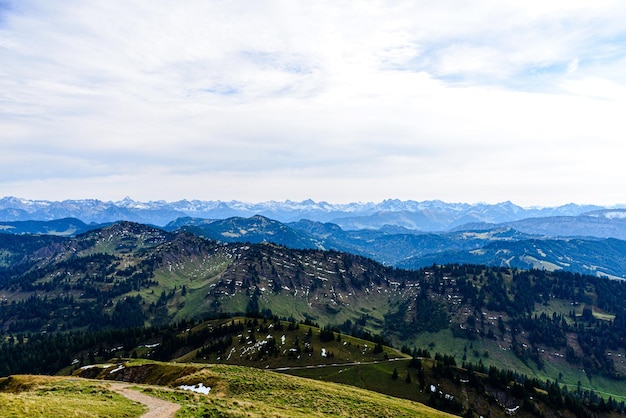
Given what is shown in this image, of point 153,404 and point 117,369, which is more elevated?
point 153,404

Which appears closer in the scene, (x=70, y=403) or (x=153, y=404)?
(x=70, y=403)

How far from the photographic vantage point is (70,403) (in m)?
49.6

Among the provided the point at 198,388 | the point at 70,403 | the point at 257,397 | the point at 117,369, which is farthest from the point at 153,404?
the point at 117,369

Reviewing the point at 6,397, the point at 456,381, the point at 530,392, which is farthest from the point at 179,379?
the point at 530,392

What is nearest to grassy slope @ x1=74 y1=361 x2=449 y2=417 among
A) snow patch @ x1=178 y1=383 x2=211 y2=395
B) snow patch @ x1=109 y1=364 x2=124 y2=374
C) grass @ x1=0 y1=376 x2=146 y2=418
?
snow patch @ x1=178 y1=383 x2=211 y2=395

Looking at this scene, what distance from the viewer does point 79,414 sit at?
44.0 meters

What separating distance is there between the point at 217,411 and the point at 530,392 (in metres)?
161

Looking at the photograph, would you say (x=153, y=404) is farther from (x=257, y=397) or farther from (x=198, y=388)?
(x=198, y=388)

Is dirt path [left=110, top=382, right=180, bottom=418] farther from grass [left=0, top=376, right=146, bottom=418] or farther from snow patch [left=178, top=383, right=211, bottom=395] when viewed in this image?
snow patch [left=178, top=383, right=211, bottom=395]

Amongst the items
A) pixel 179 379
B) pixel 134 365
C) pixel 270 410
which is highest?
pixel 270 410

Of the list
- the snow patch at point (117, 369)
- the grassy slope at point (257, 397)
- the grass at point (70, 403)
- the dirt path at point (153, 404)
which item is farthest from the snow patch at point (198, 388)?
the snow patch at point (117, 369)

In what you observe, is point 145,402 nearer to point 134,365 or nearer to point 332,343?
point 134,365

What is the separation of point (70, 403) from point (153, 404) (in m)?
10.8

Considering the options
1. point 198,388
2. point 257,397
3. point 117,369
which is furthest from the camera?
point 117,369
